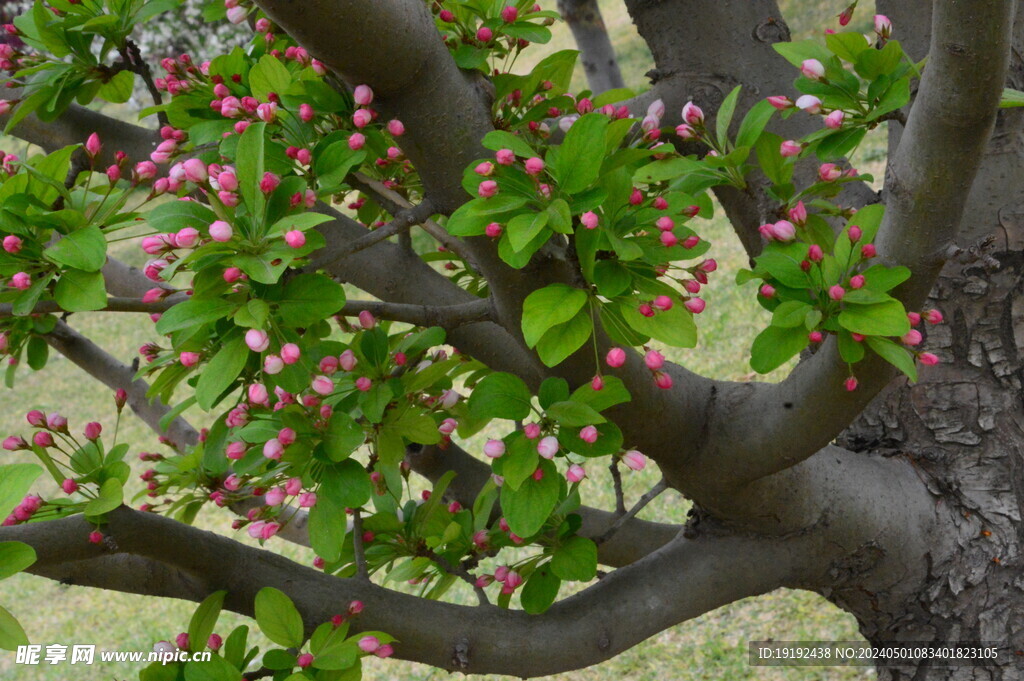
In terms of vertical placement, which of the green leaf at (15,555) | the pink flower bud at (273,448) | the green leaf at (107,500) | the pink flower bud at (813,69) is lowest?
the green leaf at (107,500)

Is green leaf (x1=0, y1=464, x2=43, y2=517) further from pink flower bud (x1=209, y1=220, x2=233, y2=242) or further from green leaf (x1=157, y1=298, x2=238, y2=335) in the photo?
pink flower bud (x1=209, y1=220, x2=233, y2=242)

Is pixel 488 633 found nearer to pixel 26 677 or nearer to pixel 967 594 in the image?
pixel 967 594

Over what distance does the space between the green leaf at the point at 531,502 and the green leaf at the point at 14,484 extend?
2.22 feet

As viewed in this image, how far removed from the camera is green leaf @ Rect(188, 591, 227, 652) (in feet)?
5.58

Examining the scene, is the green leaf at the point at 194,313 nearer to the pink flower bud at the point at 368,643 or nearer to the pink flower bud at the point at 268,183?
the pink flower bud at the point at 268,183

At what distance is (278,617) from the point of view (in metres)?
1.67

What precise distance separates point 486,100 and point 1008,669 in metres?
1.94

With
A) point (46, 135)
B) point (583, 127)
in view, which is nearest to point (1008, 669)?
point (583, 127)

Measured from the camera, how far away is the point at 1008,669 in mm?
2271

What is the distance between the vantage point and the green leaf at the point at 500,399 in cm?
145

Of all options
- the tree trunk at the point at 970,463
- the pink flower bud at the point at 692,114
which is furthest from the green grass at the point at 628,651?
the pink flower bud at the point at 692,114

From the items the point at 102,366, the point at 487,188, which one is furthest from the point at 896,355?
the point at 102,366

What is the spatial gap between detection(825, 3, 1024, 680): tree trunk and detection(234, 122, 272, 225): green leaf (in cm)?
172

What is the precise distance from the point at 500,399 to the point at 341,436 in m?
0.26
